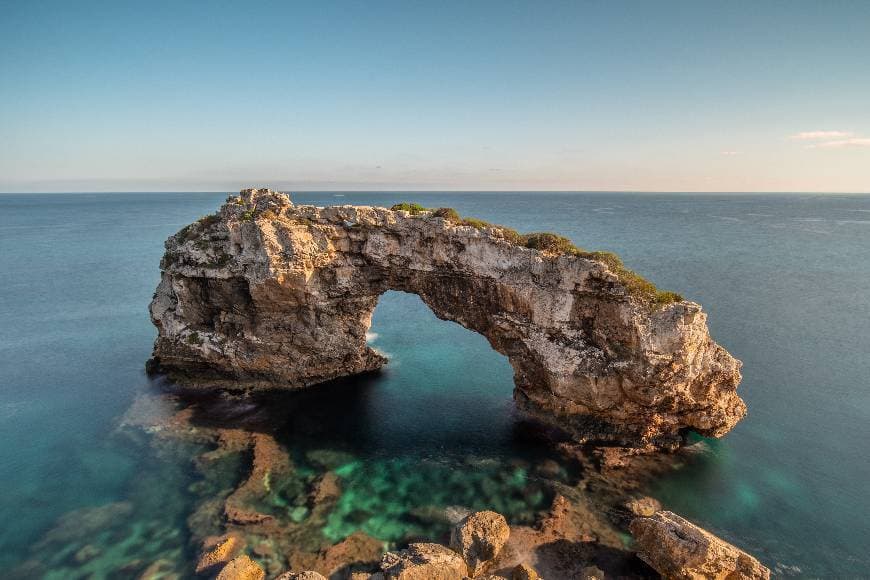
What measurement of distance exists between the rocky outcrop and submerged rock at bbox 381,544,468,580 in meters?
9.17

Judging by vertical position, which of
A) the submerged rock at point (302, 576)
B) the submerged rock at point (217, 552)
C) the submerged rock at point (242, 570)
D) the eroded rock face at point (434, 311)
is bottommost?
the submerged rock at point (217, 552)

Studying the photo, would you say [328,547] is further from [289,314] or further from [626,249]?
[626,249]

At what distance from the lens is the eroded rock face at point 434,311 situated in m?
27.2

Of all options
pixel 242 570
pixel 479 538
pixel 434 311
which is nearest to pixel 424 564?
pixel 479 538

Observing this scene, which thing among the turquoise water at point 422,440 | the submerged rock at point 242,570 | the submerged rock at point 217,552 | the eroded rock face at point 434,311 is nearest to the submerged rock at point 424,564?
the turquoise water at point 422,440

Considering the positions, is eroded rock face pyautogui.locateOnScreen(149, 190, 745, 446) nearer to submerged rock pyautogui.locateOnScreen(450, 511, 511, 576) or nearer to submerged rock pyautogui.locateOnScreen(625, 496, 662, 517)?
submerged rock pyautogui.locateOnScreen(625, 496, 662, 517)

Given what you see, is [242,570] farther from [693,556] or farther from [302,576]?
[693,556]

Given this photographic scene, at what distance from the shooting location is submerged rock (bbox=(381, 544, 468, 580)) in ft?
60.3

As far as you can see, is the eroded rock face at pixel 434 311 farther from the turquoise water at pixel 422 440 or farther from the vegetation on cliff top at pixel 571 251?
the turquoise water at pixel 422 440

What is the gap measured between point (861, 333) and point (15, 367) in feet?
279

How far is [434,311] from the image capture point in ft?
114

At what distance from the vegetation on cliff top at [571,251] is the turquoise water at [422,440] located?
11.4 metres

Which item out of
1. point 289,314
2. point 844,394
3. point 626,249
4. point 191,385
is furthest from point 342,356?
point 626,249

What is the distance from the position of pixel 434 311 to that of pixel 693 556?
21.6m
